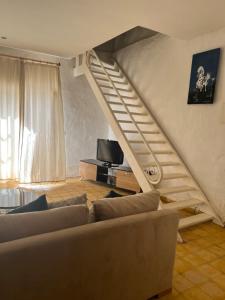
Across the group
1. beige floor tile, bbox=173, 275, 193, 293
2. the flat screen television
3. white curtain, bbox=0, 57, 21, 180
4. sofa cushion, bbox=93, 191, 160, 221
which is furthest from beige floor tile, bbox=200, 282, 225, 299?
white curtain, bbox=0, 57, 21, 180

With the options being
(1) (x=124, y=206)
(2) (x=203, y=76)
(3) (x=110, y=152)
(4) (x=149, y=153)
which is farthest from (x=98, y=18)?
(1) (x=124, y=206)

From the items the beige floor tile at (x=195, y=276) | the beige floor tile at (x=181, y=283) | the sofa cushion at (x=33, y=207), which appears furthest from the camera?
the beige floor tile at (x=195, y=276)

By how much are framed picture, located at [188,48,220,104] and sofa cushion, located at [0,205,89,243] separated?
9.40 feet

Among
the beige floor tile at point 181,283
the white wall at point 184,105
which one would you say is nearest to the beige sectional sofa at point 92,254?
the beige floor tile at point 181,283

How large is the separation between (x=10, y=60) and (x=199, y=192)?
168 inches

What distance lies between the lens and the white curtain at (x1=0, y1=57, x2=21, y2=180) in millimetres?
4703

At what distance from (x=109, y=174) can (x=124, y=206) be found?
3.36 meters

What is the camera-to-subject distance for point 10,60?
4703mm

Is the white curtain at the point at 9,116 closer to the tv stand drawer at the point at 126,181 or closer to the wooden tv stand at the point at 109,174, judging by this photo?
the wooden tv stand at the point at 109,174

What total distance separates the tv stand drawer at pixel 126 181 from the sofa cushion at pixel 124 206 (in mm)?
2375

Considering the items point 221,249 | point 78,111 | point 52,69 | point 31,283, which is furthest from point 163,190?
point 52,69

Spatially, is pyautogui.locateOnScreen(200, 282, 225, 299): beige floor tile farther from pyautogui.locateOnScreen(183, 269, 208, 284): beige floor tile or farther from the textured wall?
the textured wall

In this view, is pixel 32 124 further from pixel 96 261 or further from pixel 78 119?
pixel 96 261

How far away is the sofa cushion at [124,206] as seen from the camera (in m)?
1.66
